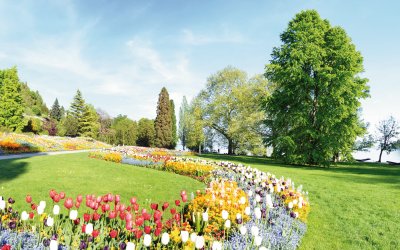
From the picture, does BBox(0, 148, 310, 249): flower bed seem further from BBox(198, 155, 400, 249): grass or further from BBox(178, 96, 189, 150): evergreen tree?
BBox(178, 96, 189, 150): evergreen tree

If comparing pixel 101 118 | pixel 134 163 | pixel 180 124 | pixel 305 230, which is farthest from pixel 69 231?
pixel 101 118

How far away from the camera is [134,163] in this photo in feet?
61.2

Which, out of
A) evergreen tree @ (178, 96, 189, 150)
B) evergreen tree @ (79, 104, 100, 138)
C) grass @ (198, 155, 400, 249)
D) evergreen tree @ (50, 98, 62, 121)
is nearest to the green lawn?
grass @ (198, 155, 400, 249)

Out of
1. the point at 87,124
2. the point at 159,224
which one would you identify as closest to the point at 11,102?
the point at 87,124

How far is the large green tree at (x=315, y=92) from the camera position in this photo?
2295cm

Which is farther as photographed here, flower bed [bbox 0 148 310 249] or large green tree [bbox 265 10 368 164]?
large green tree [bbox 265 10 368 164]

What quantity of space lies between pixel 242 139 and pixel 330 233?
1286 inches

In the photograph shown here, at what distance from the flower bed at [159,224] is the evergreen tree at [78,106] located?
5499 centimetres

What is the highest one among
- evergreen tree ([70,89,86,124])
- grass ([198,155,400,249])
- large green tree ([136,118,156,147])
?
evergreen tree ([70,89,86,124])

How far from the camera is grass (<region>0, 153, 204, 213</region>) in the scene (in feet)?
30.1

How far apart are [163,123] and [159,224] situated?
48.8 m

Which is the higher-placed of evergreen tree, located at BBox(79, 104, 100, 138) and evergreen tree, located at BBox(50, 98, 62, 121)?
evergreen tree, located at BBox(50, 98, 62, 121)

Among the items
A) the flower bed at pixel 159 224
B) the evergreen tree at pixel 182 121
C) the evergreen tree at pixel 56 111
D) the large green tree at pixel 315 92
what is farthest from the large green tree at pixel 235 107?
the evergreen tree at pixel 56 111

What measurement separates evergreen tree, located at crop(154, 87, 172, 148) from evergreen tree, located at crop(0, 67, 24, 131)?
2106 centimetres
